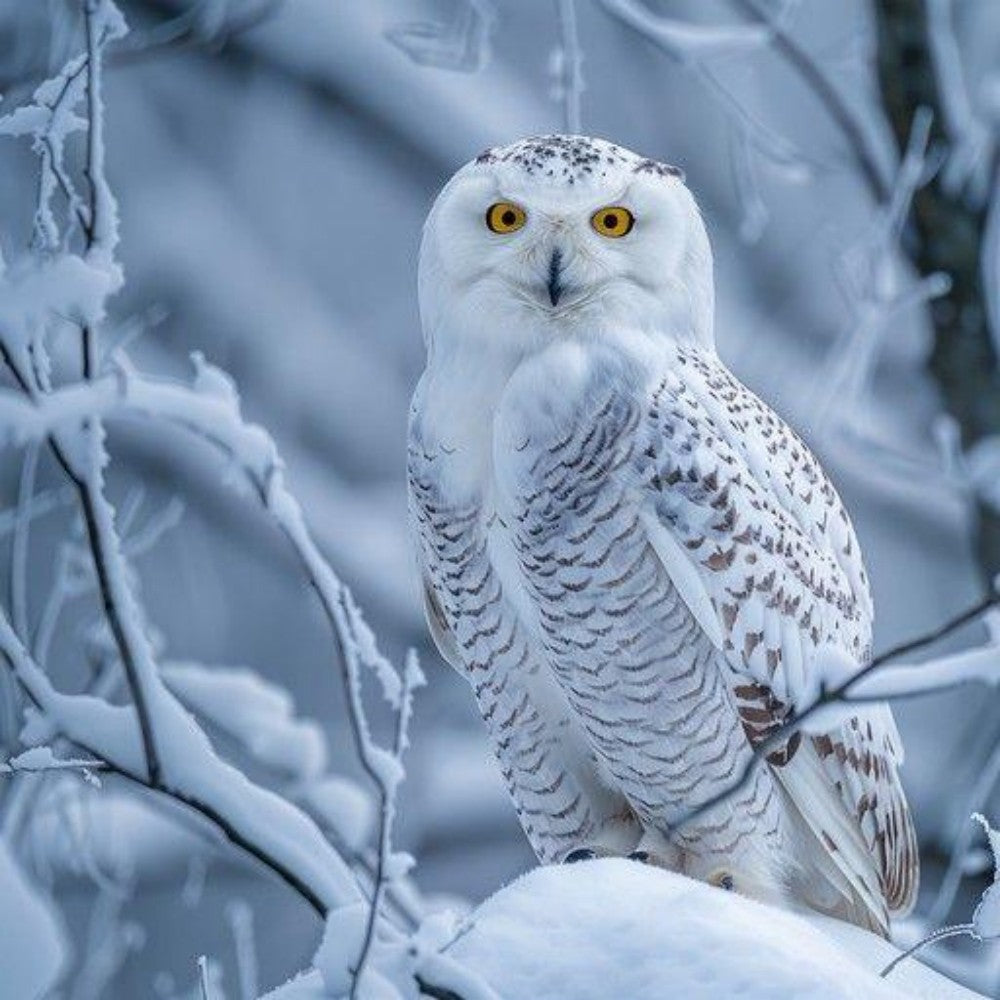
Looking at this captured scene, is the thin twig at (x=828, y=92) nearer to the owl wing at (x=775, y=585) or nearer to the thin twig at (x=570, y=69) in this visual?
the thin twig at (x=570, y=69)

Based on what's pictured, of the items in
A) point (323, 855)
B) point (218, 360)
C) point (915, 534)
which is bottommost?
point (915, 534)

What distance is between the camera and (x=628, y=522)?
165cm

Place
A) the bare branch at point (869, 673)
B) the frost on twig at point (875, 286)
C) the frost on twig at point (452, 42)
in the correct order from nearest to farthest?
1. the bare branch at point (869, 673)
2. the frost on twig at point (452, 42)
3. the frost on twig at point (875, 286)

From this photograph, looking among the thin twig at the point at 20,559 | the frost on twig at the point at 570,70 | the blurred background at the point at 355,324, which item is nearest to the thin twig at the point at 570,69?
the frost on twig at the point at 570,70

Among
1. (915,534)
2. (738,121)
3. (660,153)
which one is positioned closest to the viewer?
(738,121)

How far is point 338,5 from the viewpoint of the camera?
579 cm

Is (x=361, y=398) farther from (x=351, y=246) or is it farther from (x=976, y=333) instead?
(x=976, y=333)

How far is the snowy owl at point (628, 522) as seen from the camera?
164 centimetres

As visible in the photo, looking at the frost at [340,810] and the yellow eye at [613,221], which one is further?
the yellow eye at [613,221]

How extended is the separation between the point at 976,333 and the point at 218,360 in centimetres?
218

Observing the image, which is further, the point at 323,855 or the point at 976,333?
the point at 976,333

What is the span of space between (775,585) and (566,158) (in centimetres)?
41

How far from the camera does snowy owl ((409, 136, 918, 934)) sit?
164 cm

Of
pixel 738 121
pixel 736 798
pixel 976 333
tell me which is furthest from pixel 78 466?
pixel 976 333
